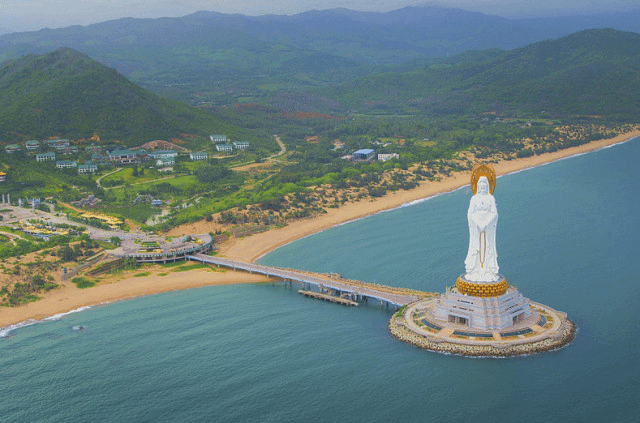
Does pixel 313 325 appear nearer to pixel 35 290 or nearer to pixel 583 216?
pixel 35 290

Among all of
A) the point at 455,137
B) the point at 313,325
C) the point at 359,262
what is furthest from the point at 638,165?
the point at 313,325

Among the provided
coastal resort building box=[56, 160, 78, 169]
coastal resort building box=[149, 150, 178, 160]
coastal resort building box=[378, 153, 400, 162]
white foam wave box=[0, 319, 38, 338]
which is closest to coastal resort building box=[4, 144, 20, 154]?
coastal resort building box=[56, 160, 78, 169]

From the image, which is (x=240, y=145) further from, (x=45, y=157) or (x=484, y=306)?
(x=484, y=306)

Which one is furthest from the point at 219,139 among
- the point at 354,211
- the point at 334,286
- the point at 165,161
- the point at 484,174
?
the point at 484,174

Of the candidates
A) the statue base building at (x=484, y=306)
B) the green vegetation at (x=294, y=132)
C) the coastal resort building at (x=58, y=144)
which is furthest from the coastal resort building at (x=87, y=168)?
the statue base building at (x=484, y=306)

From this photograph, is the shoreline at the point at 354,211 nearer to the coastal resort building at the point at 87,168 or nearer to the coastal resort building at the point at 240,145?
the coastal resort building at the point at 87,168
